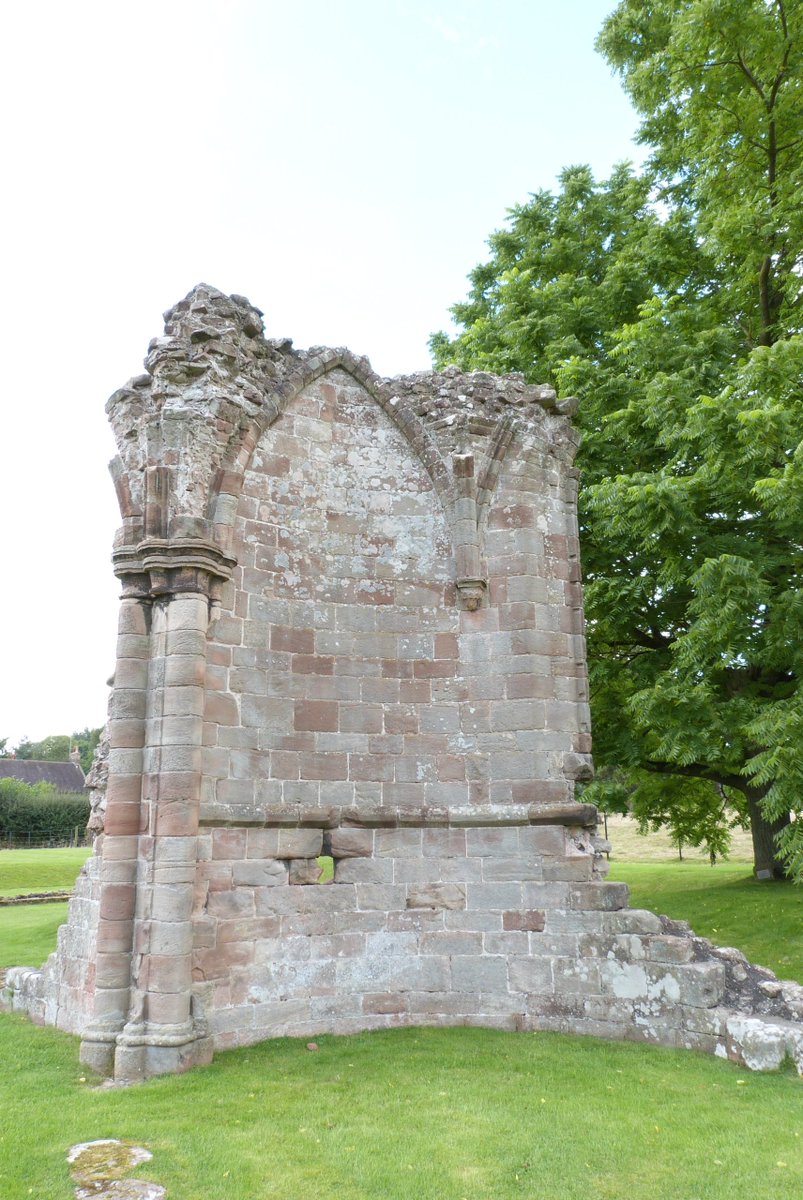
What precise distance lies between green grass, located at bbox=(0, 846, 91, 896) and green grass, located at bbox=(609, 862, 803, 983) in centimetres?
1651

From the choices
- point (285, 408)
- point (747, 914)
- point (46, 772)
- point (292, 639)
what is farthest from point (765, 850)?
point (46, 772)

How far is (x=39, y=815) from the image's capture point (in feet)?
137

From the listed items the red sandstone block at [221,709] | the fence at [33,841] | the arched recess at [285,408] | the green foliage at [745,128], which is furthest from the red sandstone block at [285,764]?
the fence at [33,841]

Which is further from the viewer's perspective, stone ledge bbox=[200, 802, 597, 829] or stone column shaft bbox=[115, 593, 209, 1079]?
stone ledge bbox=[200, 802, 597, 829]

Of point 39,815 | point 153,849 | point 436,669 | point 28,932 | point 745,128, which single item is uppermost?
point 745,128

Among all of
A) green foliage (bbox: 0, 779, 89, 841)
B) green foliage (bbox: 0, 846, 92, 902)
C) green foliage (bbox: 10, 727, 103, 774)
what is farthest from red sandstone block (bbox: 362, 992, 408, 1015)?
green foliage (bbox: 10, 727, 103, 774)

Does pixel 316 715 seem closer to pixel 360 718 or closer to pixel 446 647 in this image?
pixel 360 718

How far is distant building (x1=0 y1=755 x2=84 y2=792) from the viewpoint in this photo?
60741 millimetres

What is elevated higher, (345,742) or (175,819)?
(345,742)

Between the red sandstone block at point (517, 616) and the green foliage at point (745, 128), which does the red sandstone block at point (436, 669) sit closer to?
the red sandstone block at point (517, 616)

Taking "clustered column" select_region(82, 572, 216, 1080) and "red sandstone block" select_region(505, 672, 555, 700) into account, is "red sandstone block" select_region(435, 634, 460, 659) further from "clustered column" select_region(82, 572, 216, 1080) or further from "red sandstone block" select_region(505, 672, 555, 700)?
"clustered column" select_region(82, 572, 216, 1080)

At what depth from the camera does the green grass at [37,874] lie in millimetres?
25250

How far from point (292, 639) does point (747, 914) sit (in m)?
8.23

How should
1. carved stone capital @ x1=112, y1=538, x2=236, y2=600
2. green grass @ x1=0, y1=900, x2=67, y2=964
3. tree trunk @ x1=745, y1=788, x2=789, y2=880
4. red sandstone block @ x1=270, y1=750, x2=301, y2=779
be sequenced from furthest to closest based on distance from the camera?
1. tree trunk @ x1=745, y1=788, x2=789, y2=880
2. green grass @ x1=0, y1=900, x2=67, y2=964
3. red sandstone block @ x1=270, y1=750, x2=301, y2=779
4. carved stone capital @ x1=112, y1=538, x2=236, y2=600
